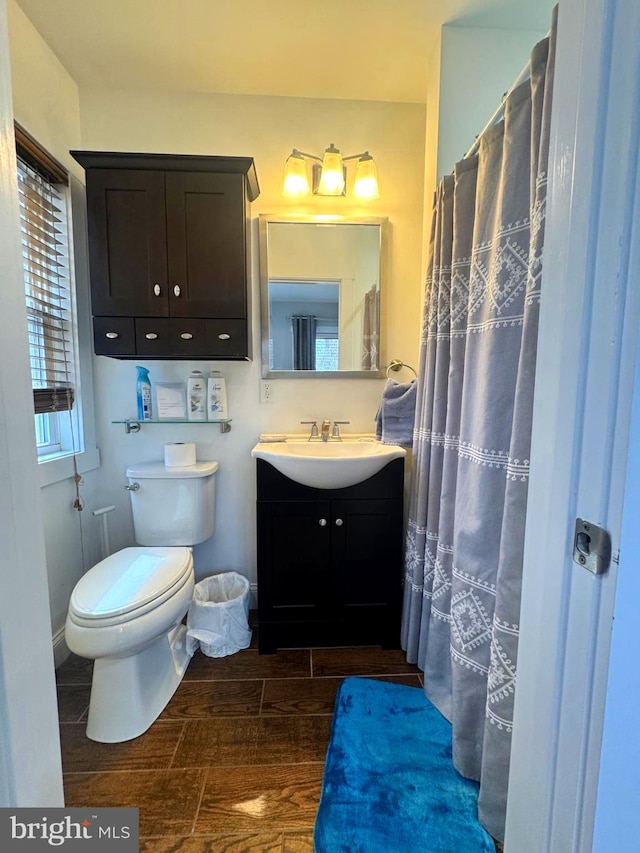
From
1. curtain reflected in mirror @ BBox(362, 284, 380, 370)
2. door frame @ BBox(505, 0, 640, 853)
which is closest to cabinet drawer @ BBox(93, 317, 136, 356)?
curtain reflected in mirror @ BBox(362, 284, 380, 370)

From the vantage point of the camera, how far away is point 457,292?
122 cm

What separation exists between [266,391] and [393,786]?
1517 mm

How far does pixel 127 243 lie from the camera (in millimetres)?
1546

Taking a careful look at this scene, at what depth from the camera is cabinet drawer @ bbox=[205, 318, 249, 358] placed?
1609mm

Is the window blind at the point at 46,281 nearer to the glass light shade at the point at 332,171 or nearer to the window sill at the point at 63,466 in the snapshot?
the window sill at the point at 63,466

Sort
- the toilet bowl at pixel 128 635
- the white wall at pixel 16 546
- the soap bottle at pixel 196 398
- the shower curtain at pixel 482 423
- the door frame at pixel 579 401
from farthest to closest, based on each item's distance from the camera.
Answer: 1. the soap bottle at pixel 196 398
2. the toilet bowl at pixel 128 635
3. the shower curtain at pixel 482 423
4. the white wall at pixel 16 546
5. the door frame at pixel 579 401

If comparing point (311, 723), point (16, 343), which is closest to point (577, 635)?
point (16, 343)

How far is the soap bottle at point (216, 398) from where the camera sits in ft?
5.84

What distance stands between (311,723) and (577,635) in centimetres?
118

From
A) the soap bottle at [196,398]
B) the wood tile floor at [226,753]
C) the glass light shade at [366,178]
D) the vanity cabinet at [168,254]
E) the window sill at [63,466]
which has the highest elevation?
the glass light shade at [366,178]

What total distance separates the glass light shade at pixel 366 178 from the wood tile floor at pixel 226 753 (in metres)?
2.05

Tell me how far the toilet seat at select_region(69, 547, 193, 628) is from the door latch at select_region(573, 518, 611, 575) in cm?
124

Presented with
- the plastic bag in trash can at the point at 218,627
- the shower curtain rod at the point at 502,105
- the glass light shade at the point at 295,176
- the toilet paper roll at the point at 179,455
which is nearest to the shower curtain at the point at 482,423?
the shower curtain rod at the point at 502,105

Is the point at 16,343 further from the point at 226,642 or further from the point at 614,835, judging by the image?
the point at 226,642
